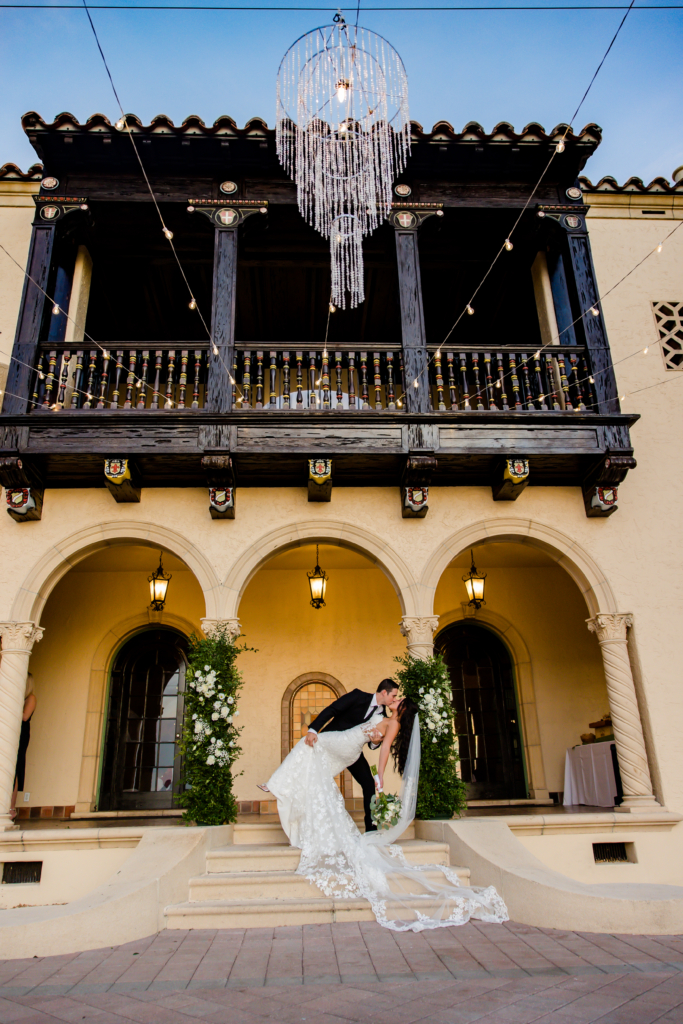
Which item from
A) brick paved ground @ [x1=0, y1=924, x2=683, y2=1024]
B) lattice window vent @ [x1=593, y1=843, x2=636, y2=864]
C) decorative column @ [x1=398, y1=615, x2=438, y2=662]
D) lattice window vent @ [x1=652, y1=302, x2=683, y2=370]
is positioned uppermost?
lattice window vent @ [x1=652, y1=302, x2=683, y2=370]

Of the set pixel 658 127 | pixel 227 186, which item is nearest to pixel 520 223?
pixel 658 127

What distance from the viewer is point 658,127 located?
6.22 metres

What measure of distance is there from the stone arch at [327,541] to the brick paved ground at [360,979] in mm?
3332

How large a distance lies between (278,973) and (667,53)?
796cm

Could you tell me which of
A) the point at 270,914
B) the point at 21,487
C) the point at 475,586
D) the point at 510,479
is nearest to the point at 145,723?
the point at 21,487

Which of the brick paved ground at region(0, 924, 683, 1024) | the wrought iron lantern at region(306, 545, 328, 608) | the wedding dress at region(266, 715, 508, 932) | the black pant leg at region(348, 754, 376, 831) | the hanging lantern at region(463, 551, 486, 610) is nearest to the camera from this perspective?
the brick paved ground at region(0, 924, 683, 1024)

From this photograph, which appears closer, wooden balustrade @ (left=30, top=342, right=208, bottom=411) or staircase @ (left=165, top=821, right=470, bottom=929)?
staircase @ (left=165, top=821, right=470, bottom=929)

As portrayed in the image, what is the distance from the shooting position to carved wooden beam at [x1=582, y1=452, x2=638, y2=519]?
7172 mm

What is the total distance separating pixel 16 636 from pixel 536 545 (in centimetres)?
582

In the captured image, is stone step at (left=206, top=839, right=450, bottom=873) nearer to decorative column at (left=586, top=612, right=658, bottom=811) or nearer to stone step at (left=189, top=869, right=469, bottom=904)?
stone step at (left=189, top=869, right=469, bottom=904)

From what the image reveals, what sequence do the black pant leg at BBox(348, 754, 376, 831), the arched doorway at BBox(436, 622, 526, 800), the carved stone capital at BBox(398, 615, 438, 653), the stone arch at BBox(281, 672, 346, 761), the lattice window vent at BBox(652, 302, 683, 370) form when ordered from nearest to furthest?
1. the black pant leg at BBox(348, 754, 376, 831)
2. the carved stone capital at BBox(398, 615, 438, 653)
3. the lattice window vent at BBox(652, 302, 683, 370)
4. the stone arch at BBox(281, 672, 346, 761)
5. the arched doorway at BBox(436, 622, 526, 800)

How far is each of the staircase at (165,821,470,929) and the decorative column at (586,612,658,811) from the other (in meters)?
2.25

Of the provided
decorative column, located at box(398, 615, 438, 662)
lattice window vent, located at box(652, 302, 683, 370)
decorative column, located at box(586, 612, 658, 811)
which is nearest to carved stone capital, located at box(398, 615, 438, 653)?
decorative column, located at box(398, 615, 438, 662)

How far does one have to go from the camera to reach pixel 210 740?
6.19 meters
